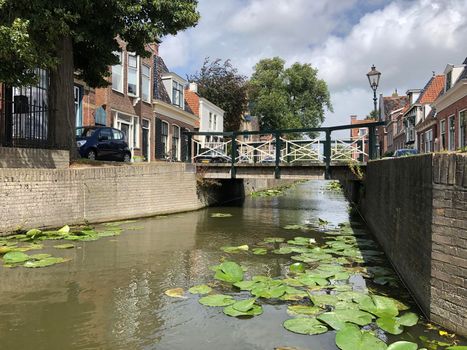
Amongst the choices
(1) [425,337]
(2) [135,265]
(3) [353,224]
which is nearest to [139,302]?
(2) [135,265]

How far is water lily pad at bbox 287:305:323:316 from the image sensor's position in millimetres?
5660

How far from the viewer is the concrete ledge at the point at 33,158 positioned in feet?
39.3

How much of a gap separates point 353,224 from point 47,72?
12.4m

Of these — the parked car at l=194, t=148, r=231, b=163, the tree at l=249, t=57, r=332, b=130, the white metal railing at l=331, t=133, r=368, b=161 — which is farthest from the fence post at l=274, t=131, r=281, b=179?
the tree at l=249, t=57, r=332, b=130

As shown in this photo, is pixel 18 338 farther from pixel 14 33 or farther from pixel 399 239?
pixel 14 33

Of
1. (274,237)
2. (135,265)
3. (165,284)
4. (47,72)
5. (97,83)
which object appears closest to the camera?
(165,284)

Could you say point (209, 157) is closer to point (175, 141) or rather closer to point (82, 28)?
point (175, 141)

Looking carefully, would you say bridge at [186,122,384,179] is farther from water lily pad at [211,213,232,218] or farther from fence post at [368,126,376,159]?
water lily pad at [211,213,232,218]

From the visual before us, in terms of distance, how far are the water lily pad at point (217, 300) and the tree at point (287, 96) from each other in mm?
52946

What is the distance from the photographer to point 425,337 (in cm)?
491

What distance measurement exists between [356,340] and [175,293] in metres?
3.00

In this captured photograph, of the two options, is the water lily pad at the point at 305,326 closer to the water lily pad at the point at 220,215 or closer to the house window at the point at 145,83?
the water lily pad at the point at 220,215

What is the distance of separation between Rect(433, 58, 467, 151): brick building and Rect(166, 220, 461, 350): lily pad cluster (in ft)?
53.5

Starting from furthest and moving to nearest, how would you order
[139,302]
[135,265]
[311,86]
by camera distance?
[311,86] < [135,265] < [139,302]
